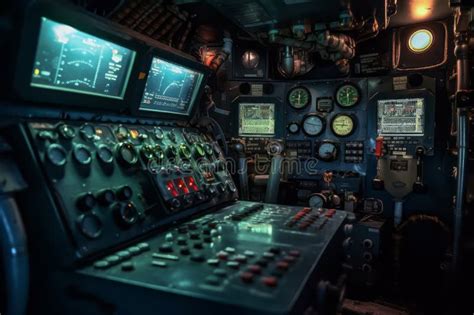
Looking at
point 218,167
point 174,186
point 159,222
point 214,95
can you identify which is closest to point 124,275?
point 159,222

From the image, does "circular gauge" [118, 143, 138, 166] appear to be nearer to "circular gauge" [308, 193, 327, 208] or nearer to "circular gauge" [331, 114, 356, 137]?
"circular gauge" [308, 193, 327, 208]

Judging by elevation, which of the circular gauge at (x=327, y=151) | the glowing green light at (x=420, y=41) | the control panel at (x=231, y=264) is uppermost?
the glowing green light at (x=420, y=41)

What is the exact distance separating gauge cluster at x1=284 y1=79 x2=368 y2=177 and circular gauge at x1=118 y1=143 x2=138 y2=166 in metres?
2.35

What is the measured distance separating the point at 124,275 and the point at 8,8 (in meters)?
1.02

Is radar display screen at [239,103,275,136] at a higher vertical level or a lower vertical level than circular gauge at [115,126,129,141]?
higher

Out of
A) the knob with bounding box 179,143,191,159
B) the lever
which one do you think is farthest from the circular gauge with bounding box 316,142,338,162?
the knob with bounding box 179,143,191,159

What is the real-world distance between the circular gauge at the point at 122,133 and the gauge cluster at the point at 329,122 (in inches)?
90.5

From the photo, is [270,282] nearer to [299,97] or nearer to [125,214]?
[125,214]

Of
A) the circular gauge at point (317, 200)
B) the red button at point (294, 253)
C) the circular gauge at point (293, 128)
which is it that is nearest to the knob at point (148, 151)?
the red button at point (294, 253)

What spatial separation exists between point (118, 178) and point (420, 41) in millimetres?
3148

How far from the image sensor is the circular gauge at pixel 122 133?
1.72m

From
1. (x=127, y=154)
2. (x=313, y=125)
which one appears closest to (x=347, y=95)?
(x=313, y=125)

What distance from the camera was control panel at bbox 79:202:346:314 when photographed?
92cm

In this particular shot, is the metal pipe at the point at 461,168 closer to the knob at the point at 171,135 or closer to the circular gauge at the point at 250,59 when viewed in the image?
the knob at the point at 171,135
